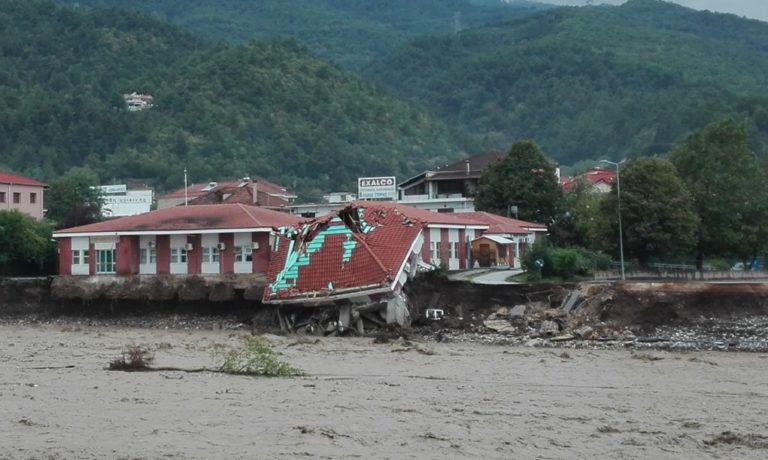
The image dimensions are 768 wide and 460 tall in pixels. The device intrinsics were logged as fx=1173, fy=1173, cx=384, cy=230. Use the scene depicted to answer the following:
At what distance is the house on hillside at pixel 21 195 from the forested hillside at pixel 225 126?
2196 inches

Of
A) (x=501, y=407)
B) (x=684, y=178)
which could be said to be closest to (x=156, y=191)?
(x=684, y=178)

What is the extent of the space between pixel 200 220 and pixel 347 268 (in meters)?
13.8

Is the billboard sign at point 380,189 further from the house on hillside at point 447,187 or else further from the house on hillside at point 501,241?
the house on hillside at point 501,241

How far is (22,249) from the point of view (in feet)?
217

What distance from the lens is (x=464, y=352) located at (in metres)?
39.2

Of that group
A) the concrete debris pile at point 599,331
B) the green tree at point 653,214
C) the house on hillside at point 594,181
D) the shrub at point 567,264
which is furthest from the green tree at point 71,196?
the concrete debris pile at point 599,331

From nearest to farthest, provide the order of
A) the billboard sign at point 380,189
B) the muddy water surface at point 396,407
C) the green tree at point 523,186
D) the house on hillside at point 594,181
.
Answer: the muddy water surface at point 396,407 → the green tree at point 523,186 → the billboard sign at point 380,189 → the house on hillside at point 594,181

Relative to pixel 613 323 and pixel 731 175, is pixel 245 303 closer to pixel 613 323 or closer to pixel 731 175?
pixel 613 323

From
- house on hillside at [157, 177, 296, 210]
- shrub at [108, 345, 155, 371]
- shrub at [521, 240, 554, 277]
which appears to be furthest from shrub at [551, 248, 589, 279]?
shrub at [108, 345, 155, 371]

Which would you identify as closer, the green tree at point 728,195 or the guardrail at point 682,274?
the guardrail at point 682,274

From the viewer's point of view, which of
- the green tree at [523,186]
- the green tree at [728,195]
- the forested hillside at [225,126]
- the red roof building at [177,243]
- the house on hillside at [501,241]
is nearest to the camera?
the red roof building at [177,243]

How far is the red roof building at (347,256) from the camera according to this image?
154ft

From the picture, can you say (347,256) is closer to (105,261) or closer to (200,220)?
(200,220)

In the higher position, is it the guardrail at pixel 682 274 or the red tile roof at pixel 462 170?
the red tile roof at pixel 462 170
